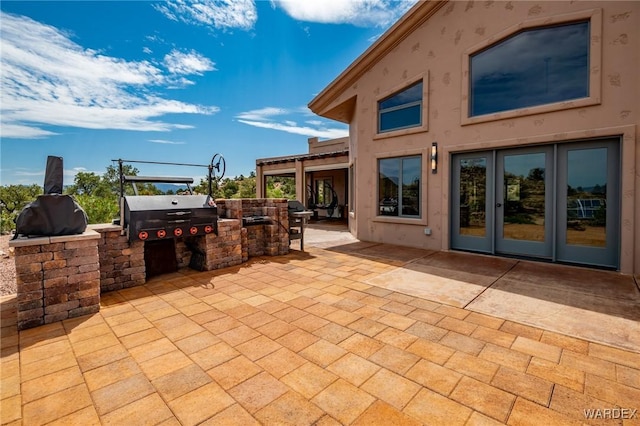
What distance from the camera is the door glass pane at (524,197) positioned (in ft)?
16.4

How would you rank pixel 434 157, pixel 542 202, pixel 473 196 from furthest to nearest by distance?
pixel 434 157, pixel 473 196, pixel 542 202

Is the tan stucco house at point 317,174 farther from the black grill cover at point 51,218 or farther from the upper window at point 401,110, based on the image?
the black grill cover at point 51,218

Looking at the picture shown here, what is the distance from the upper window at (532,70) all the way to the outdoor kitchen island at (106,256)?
4.55m

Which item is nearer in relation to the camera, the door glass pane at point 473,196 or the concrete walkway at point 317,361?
the concrete walkway at point 317,361

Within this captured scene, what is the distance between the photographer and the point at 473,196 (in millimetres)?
5742

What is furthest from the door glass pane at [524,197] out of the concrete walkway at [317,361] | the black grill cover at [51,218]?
the black grill cover at [51,218]

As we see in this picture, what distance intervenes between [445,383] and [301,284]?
2.40 meters

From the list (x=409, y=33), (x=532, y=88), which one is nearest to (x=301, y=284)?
(x=532, y=88)

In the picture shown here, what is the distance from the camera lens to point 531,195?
5074 mm

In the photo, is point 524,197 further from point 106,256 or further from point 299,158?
point 299,158

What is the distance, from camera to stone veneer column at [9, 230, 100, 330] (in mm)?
2707

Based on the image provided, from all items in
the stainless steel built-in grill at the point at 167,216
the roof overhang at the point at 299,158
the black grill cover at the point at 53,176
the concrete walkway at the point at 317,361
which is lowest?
the concrete walkway at the point at 317,361

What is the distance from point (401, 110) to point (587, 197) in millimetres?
3918

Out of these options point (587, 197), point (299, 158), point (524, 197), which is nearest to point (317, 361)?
point (524, 197)
